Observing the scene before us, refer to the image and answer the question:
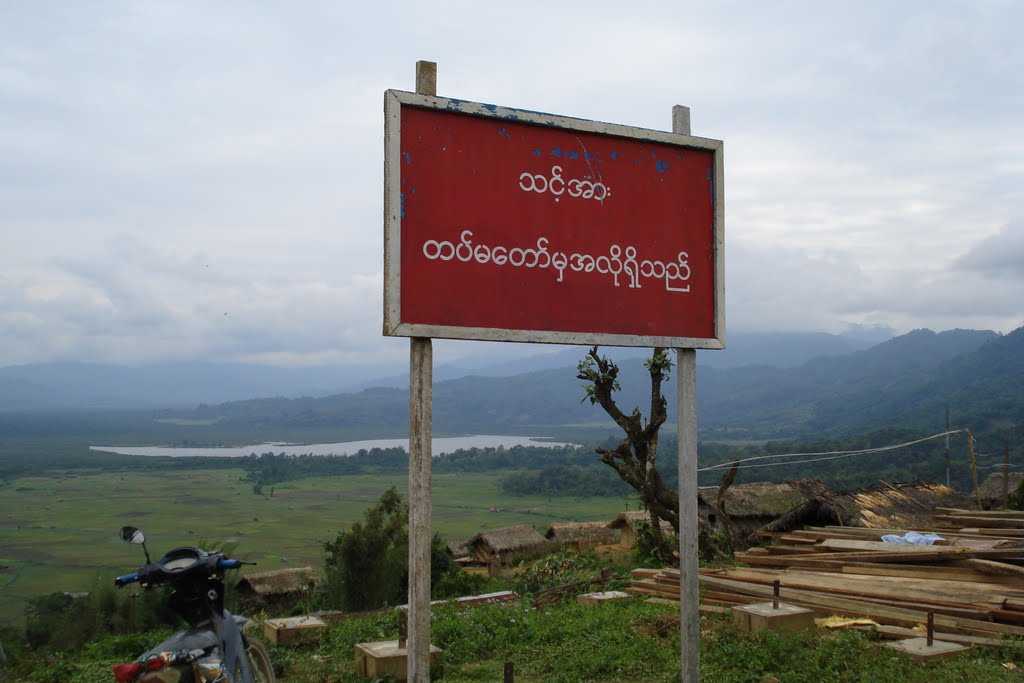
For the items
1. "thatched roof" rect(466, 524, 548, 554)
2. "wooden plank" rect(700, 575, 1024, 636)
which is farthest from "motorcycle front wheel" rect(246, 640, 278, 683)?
"thatched roof" rect(466, 524, 548, 554)

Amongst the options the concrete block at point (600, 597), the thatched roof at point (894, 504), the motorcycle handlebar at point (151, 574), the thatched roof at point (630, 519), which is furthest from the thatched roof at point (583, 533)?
the motorcycle handlebar at point (151, 574)

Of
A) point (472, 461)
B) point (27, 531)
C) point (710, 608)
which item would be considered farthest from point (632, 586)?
point (472, 461)

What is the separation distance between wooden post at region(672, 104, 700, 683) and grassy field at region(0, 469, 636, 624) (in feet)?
136

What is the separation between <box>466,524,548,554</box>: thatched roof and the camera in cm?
2538

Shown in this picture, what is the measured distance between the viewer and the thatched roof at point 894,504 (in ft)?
53.5

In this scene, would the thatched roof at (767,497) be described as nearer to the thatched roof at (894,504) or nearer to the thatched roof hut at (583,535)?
the thatched roof at (894,504)

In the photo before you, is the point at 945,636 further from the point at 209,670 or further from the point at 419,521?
the point at 209,670

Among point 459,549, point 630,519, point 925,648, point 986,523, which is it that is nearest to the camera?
point 925,648

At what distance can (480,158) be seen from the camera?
492 cm

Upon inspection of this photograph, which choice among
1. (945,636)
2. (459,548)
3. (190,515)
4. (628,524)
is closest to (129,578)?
(945,636)

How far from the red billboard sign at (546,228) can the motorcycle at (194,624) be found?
1691 mm

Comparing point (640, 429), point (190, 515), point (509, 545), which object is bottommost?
point (190, 515)

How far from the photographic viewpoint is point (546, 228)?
5078 millimetres

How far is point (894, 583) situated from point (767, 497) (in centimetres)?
811
